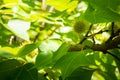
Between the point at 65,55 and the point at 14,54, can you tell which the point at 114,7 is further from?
the point at 14,54

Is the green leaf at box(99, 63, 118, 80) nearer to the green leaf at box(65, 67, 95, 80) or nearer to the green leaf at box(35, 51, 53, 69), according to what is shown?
the green leaf at box(65, 67, 95, 80)

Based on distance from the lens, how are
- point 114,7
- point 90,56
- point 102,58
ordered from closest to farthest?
point 114,7 < point 90,56 < point 102,58

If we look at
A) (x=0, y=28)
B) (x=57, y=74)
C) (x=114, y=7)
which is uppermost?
(x=114, y=7)

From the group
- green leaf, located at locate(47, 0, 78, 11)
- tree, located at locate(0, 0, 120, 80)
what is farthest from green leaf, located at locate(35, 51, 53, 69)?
green leaf, located at locate(47, 0, 78, 11)

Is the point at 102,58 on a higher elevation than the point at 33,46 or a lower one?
lower

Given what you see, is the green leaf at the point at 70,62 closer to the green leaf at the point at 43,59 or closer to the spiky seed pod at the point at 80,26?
the green leaf at the point at 43,59

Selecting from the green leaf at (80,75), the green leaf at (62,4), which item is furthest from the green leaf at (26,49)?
the green leaf at (62,4)

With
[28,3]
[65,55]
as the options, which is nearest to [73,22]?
[28,3]
